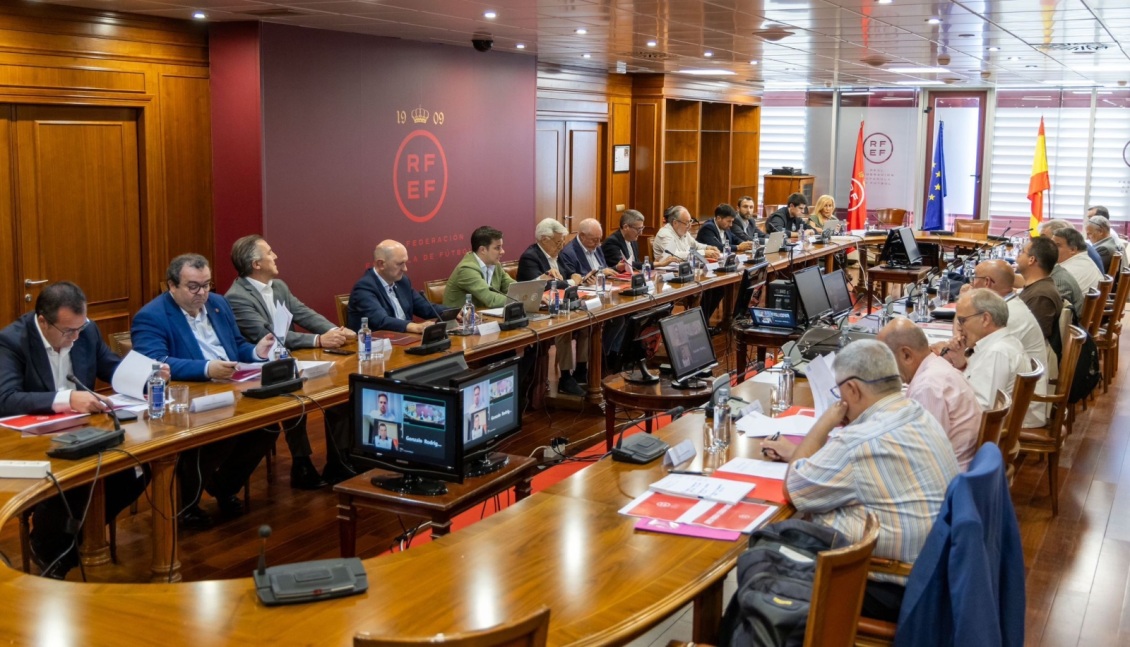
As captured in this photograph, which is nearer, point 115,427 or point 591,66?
point 115,427

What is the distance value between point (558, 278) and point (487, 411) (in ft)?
13.1

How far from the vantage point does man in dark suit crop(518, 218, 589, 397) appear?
24.4 ft

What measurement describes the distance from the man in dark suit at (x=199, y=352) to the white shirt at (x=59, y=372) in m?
A: 0.41

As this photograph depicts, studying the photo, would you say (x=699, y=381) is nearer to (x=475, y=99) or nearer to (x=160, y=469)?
(x=160, y=469)

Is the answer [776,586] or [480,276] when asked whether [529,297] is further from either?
[776,586]

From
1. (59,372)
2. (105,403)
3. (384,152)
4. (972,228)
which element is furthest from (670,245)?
(105,403)

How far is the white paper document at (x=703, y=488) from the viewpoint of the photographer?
3377 millimetres

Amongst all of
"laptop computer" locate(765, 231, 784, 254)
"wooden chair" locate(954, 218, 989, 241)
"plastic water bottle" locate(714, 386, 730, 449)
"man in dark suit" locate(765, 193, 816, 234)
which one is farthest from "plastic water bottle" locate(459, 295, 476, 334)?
"wooden chair" locate(954, 218, 989, 241)

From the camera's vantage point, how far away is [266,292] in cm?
579

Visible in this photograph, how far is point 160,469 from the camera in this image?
3.98 metres

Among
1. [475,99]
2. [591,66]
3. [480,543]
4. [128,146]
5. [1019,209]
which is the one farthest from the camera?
[1019,209]

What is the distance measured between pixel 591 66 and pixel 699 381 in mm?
6931

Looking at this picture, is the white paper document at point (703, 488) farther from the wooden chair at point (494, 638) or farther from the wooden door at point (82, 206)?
the wooden door at point (82, 206)

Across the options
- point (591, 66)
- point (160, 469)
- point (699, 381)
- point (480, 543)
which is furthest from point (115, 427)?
point (591, 66)
